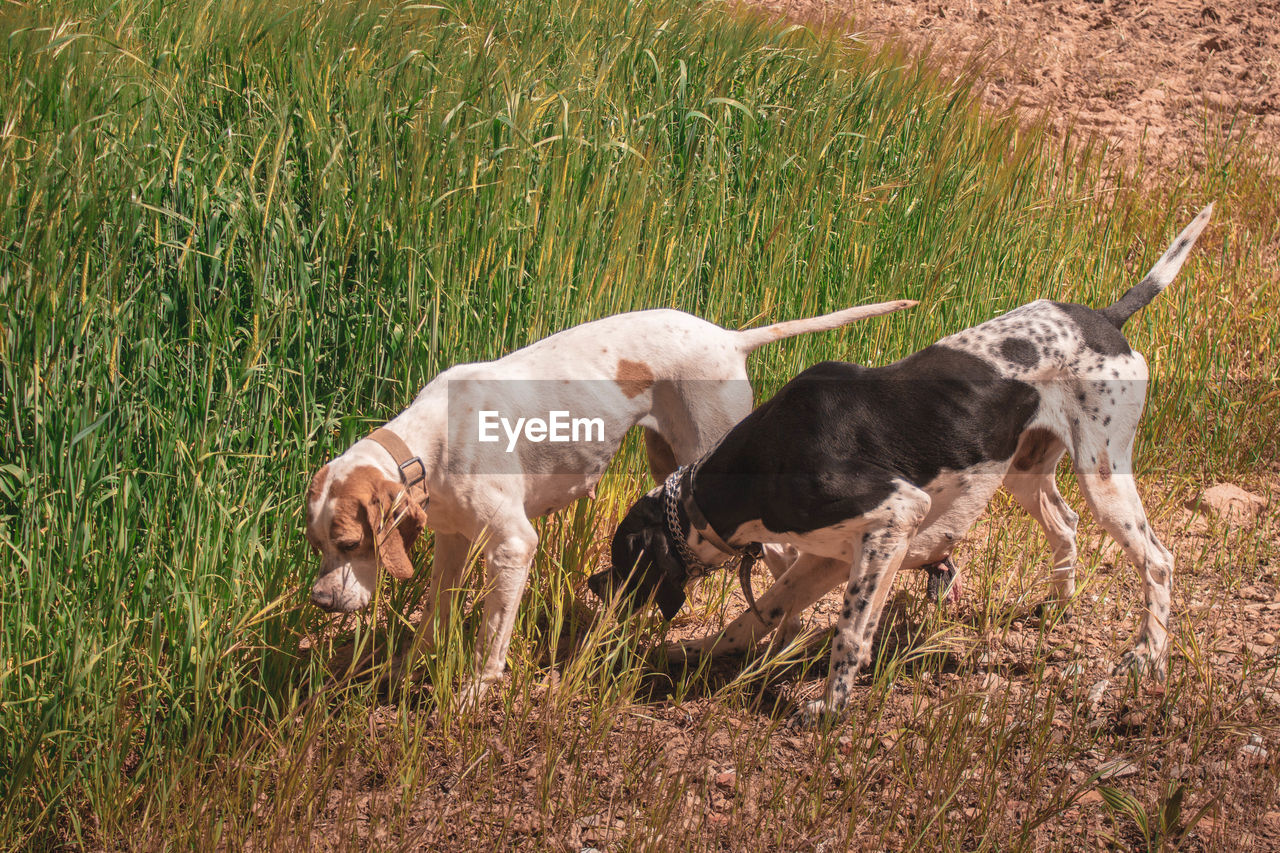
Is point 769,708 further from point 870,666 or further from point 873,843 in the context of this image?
point 873,843

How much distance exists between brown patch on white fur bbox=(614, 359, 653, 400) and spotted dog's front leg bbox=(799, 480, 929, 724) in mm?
790

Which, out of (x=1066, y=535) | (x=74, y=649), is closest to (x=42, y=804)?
(x=74, y=649)

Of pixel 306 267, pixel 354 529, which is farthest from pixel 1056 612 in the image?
pixel 306 267

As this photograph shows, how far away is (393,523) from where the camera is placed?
2.63 metres

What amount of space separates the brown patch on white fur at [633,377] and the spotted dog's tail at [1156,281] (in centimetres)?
147

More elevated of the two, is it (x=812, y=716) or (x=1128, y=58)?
(x=1128, y=58)

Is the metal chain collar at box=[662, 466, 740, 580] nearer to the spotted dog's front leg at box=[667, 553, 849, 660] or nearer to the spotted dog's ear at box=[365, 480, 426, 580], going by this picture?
the spotted dog's front leg at box=[667, 553, 849, 660]

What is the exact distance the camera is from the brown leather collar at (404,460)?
2.74 m

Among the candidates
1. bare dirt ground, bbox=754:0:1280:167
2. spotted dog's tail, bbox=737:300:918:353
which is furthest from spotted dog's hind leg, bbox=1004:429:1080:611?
bare dirt ground, bbox=754:0:1280:167

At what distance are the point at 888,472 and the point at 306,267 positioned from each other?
178cm

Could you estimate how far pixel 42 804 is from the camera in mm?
2465

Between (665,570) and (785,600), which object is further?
(785,600)

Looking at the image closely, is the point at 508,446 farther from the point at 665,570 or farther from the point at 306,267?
the point at 306,267

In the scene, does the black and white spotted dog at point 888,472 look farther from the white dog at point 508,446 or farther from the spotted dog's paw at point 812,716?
the white dog at point 508,446
